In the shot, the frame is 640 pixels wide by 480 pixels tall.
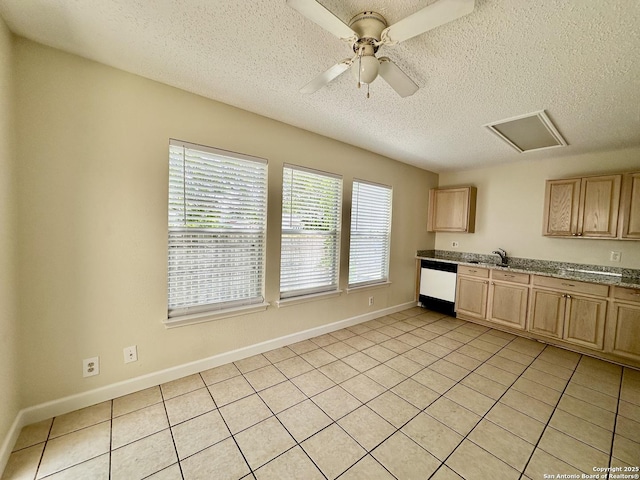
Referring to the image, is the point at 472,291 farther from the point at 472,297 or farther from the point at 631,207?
the point at 631,207

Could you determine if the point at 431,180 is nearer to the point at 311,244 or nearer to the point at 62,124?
the point at 311,244

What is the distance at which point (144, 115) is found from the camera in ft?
6.67

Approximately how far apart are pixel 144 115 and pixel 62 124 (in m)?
0.51

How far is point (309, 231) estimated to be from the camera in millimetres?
3066

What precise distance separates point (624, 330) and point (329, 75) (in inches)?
155

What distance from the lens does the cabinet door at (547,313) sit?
10.3 ft

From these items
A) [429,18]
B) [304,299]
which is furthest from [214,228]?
[429,18]

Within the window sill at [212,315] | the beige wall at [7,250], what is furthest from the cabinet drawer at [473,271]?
the beige wall at [7,250]

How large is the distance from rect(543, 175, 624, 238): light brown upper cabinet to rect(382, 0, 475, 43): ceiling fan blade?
3.39m

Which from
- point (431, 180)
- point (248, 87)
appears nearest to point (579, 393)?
point (431, 180)

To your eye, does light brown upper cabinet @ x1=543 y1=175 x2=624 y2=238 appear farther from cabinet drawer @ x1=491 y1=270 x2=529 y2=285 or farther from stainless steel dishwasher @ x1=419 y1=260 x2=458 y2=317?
stainless steel dishwasher @ x1=419 y1=260 x2=458 y2=317

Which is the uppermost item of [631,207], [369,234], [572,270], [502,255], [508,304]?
[631,207]

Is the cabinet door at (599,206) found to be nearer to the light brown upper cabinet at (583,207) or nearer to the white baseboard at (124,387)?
the light brown upper cabinet at (583,207)

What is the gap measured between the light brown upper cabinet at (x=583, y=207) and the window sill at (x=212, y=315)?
155 inches
